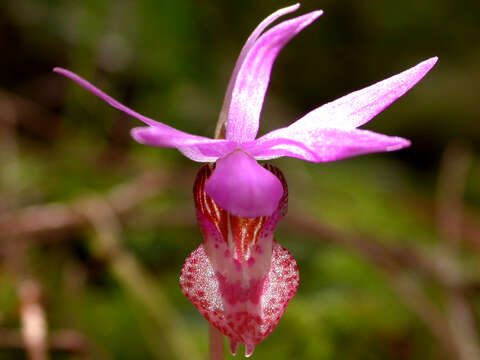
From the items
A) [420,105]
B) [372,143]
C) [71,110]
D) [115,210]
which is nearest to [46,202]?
[115,210]

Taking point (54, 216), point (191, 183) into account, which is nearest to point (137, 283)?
point (54, 216)

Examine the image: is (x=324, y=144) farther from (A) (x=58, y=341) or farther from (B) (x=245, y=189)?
(A) (x=58, y=341)

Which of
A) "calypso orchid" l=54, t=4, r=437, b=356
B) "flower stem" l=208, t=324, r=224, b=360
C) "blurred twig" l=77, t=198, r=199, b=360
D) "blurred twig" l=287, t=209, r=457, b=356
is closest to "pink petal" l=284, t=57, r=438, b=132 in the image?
"calypso orchid" l=54, t=4, r=437, b=356

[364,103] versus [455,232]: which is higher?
[364,103]

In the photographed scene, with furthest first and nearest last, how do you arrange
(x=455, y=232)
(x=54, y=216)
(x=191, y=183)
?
(x=191, y=183)
(x=455, y=232)
(x=54, y=216)

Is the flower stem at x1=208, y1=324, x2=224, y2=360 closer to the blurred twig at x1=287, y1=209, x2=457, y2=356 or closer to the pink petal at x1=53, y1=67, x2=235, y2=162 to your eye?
the pink petal at x1=53, y1=67, x2=235, y2=162

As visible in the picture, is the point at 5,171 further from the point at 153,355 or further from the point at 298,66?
the point at 298,66

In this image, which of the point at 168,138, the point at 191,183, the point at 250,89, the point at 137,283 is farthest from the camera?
the point at 191,183

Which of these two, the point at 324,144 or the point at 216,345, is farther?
the point at 216,345
